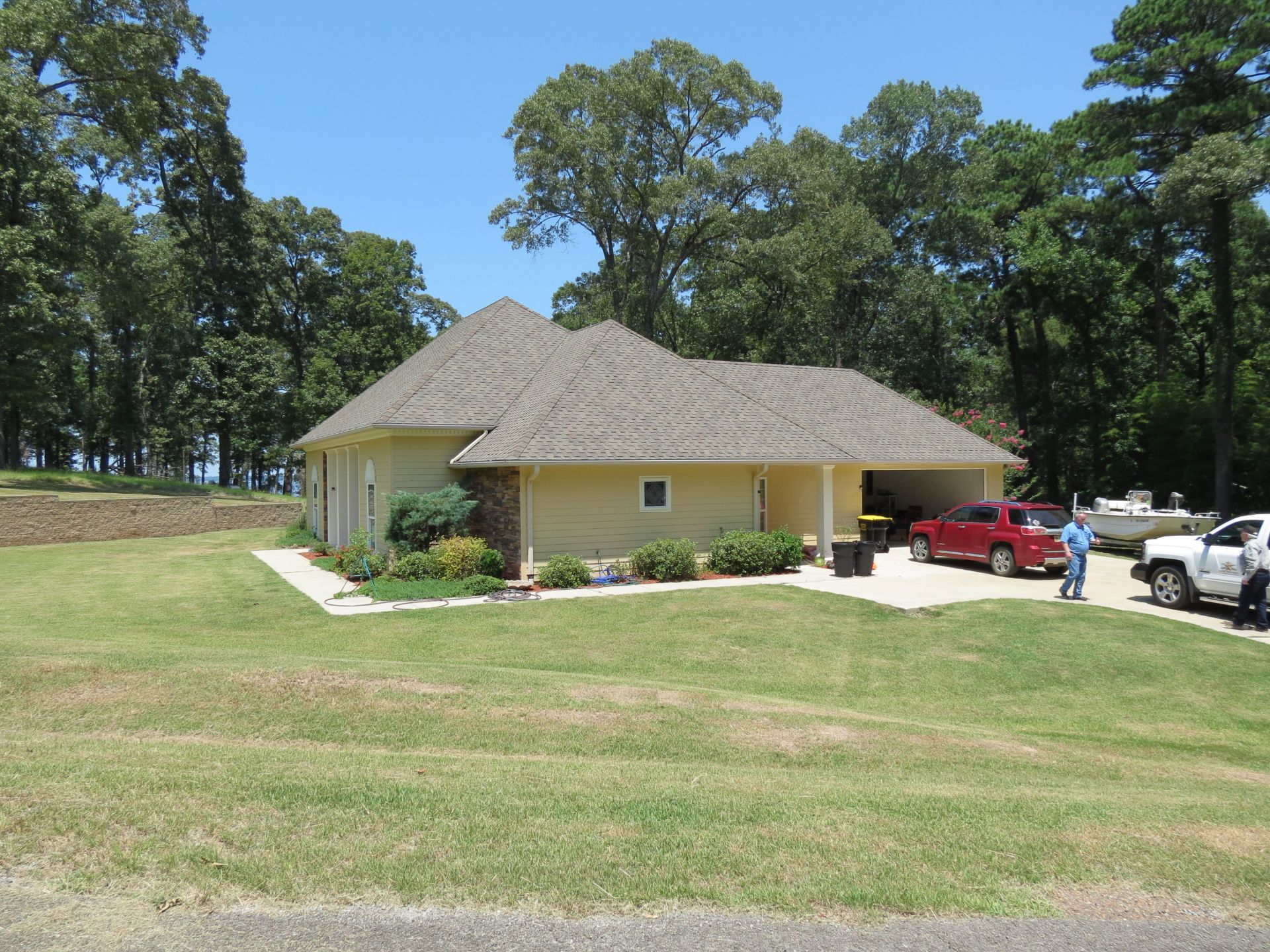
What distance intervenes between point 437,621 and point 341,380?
35.7m

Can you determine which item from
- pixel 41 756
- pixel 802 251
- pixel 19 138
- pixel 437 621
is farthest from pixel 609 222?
pixel 41 756

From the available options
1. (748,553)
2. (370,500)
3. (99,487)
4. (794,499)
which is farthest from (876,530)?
(99,487)

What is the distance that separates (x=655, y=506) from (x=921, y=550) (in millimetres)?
7714

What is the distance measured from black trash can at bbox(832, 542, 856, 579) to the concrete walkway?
11.7 inches

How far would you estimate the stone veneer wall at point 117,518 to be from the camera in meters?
26.3

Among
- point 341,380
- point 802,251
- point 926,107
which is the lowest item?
point 341,380

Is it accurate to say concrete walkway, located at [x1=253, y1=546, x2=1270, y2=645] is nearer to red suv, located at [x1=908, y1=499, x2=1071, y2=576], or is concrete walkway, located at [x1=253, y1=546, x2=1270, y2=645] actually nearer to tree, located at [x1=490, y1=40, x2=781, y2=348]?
red suv, located at [x1=908, y1=499, x2=1071, y2=576]

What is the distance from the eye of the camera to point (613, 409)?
19.4 m

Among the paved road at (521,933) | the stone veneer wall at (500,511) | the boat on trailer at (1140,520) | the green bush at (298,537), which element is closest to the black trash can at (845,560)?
the boat on trailer at (1140,520)

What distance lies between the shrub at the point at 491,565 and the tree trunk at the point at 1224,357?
23192mm

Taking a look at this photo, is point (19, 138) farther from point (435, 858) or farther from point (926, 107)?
point (926, 107)

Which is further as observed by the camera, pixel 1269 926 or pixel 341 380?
pixel 341 380

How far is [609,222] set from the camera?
4191cm

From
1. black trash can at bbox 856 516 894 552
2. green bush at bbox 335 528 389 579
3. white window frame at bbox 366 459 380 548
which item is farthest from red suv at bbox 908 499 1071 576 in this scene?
white window frame at bbox 366 459 380 548
